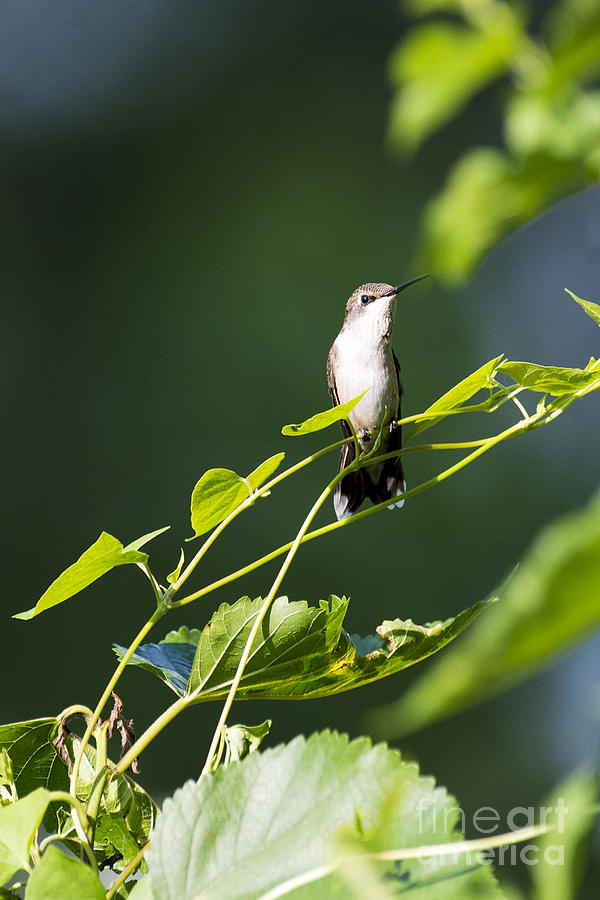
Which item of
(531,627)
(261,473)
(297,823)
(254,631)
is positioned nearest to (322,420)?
(261,473)

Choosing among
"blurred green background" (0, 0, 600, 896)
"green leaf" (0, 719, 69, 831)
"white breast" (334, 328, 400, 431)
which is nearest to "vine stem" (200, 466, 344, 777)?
"green leaf" (0, 719, 69, 831)

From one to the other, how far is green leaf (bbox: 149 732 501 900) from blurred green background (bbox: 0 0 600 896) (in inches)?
162

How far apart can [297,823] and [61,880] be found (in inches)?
5.2

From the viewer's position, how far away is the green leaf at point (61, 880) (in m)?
0.44

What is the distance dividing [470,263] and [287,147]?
27.1 feet

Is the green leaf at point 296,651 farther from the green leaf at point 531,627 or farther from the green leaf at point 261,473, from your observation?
the green leaf at point 531,627

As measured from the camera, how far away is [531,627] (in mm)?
167

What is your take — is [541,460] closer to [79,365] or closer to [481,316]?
[481,316]

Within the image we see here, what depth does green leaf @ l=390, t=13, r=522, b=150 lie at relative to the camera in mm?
268

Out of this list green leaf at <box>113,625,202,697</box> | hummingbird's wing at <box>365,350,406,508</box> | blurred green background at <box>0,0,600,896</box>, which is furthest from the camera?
blurred green background at <box>0,0,600,896</box>

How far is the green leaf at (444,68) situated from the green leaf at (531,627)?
0.13m

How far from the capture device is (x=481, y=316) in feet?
21.1

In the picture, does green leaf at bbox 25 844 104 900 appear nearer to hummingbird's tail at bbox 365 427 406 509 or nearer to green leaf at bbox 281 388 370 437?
green leaf at bbox 281 388 370 437

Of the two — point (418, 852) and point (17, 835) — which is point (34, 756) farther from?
point (418, 852)
